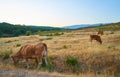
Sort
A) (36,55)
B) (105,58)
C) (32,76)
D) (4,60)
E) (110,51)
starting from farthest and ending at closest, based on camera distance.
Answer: (4,60) → (110,51) → (105,58) → (36,55) → (32,76)

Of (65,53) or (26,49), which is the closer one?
(26,49)

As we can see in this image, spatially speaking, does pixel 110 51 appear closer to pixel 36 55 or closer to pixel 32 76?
pixel 36 55

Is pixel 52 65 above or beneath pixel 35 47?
beneath

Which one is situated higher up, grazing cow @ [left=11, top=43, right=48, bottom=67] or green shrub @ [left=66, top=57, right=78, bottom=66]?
grazing cow @ [left=11, top=43, right=48, bottom=67]

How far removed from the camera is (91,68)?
67.1ft

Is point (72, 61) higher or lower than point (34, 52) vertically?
lower

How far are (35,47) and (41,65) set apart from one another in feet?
5.02

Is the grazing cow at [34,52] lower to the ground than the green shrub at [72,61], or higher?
higher

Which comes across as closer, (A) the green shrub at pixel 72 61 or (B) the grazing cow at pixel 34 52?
(B) the grazing cow at pixel 34 52

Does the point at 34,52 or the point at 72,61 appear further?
the point at 72,61

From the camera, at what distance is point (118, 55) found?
70.5 feet

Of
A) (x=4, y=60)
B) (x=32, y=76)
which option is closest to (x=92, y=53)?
(x=4, y=60)

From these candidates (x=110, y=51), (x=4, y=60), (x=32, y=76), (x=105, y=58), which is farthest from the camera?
(x=4, y=60)

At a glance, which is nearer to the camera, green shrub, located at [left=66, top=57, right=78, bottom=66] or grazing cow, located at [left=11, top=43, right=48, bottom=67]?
grazing cow, located at [left=11, top=43, right=48, bottom=67]
